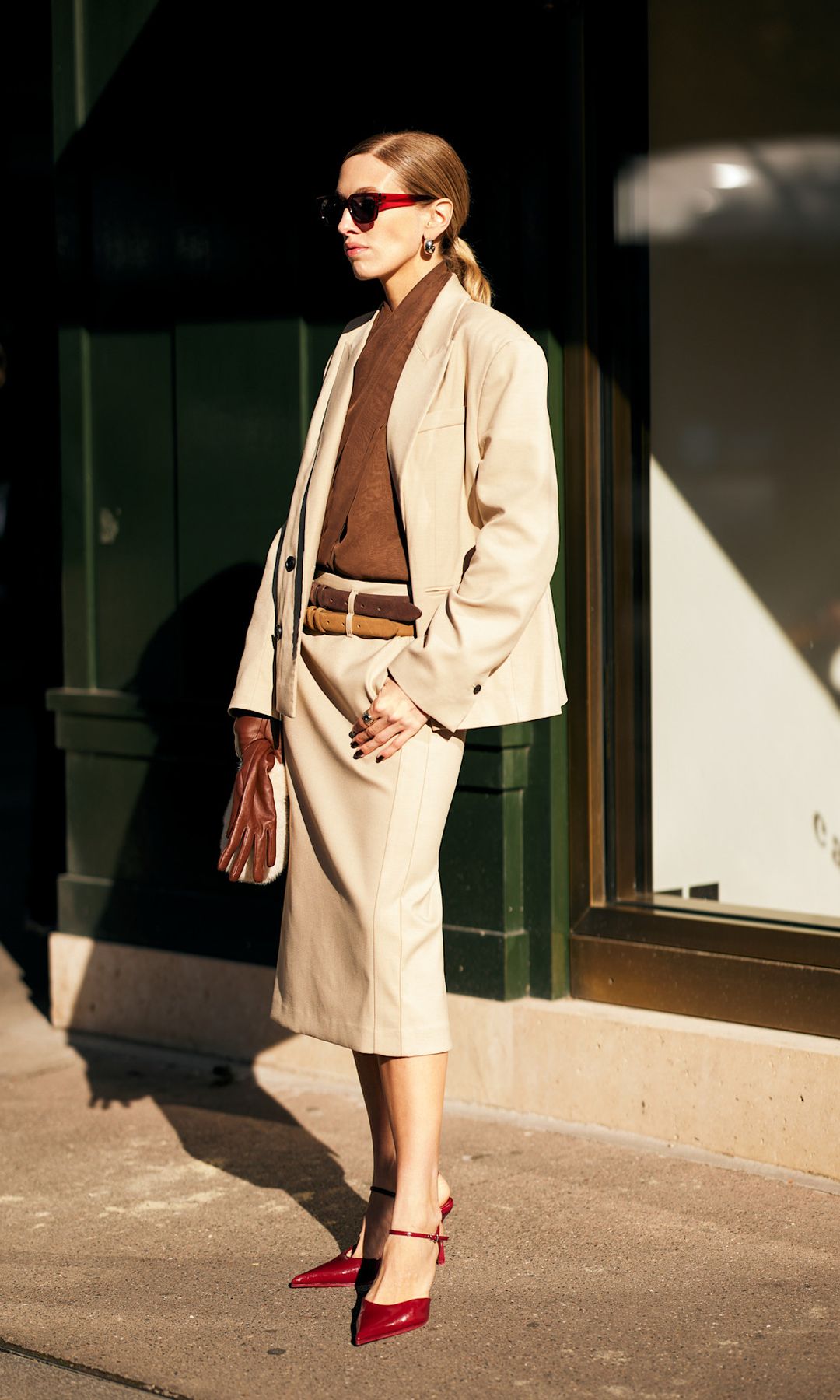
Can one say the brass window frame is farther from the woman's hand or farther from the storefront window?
the woman's hand

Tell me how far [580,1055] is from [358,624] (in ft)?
5.60

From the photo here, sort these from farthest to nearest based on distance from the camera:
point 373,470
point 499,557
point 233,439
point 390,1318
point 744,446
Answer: point 233,439 < point 744,446 < point 373,470 < point 390,1318 < point 499,557

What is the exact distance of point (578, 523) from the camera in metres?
4.81

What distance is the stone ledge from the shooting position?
4375 mm

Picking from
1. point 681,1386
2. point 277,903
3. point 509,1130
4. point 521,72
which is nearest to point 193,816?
point 277,903

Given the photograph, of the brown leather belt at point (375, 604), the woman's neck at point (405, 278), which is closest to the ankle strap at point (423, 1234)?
the brown leather belt at point (375, 604)

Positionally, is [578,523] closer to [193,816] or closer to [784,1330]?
[193,816]

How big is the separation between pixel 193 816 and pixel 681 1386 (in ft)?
8.87

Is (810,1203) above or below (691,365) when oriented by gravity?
below

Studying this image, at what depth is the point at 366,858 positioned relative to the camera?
3.51m

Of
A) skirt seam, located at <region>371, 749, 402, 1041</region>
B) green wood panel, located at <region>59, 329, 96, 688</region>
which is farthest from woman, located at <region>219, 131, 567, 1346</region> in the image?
green wood panel, located at <region>59, 329, 96, 688</region>

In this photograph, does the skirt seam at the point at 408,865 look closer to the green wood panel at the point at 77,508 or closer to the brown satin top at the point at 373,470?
the brown satin top at the point at 373,470

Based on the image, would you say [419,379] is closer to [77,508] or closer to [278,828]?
[278,828]

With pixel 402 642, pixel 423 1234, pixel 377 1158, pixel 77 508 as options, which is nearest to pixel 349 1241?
pixel 377 1158
